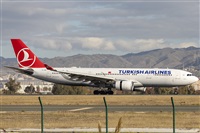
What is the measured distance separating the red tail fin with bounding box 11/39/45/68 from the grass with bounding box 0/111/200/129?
102 feet

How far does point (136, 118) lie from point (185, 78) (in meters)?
30.6

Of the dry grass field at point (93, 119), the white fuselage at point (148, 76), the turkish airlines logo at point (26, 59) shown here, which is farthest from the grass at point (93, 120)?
the turkish airlines logo at point (26, 59)

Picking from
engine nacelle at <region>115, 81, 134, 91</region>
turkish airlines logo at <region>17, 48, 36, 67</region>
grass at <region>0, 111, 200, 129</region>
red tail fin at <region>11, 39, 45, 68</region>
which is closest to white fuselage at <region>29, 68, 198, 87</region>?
engine nacelle at <region>115, 81, 134, 91</region>

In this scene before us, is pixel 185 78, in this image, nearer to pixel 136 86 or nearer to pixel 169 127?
pixel 136 86

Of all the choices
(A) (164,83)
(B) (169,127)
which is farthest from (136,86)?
(B) (169,127)

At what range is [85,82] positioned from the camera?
194 feet

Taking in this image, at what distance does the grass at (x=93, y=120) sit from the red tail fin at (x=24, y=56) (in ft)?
102

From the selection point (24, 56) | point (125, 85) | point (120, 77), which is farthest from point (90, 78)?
point (24, 56)

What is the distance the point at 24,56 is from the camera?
206 ft

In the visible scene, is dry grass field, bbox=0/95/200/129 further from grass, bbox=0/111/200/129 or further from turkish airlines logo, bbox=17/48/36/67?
turkish airlines logo, bbox=17/48/36/67

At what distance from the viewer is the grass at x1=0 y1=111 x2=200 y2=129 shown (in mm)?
24969

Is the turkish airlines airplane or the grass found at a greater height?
the turkish airlines airplane

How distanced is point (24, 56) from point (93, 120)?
37006 millimetres

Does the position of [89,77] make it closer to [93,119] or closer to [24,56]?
[24,56]
